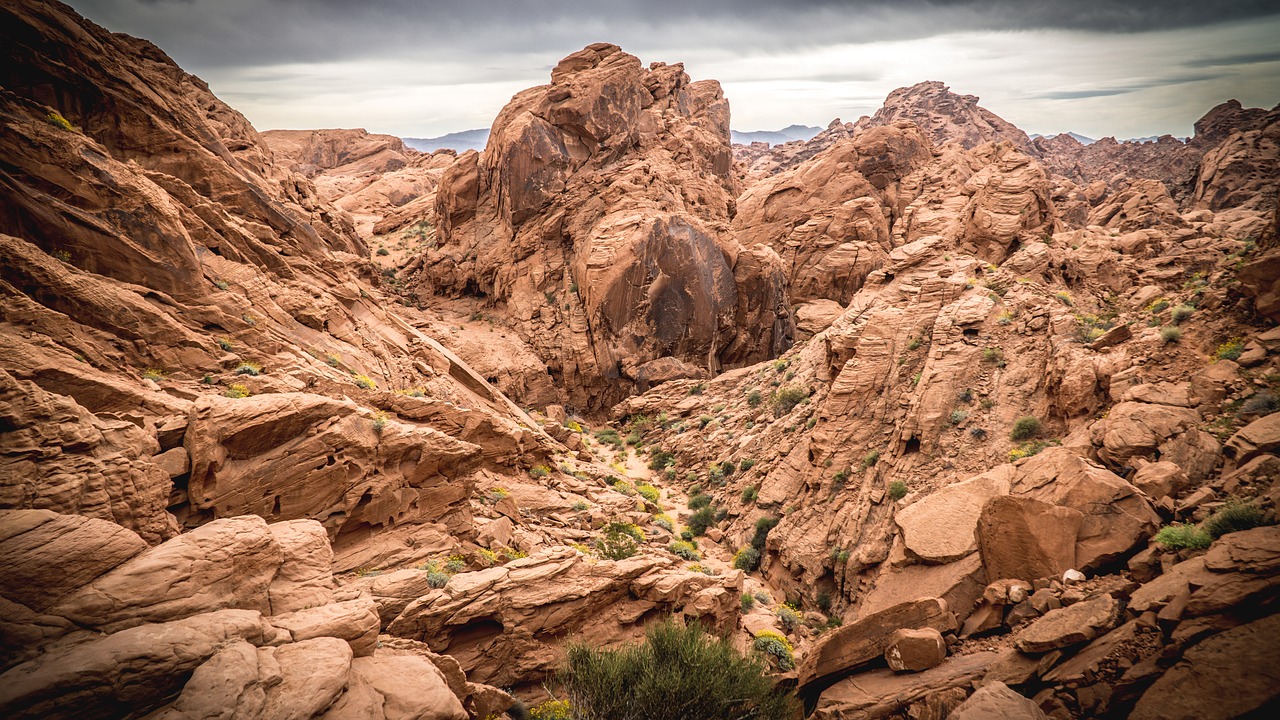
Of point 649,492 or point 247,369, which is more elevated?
point 247,369

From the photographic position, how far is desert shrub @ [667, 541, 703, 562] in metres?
20.0

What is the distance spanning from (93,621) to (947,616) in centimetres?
1275

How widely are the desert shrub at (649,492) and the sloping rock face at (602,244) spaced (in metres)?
11.8

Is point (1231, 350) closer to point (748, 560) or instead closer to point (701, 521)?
point (748, 560)

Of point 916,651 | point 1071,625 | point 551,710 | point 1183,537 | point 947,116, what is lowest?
point 551,710

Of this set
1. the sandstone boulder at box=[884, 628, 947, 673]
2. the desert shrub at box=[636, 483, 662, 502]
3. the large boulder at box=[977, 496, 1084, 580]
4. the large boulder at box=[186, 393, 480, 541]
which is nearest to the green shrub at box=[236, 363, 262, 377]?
the large boulder at box=[186, 393, 480, 541]

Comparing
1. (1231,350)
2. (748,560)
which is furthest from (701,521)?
(1231,350)

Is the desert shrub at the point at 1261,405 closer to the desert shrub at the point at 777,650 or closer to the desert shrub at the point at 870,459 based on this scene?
the desert shrub at the point at 870,459

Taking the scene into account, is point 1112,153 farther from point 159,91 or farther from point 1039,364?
point 159,91

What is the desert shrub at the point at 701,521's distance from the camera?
23984 millimetres

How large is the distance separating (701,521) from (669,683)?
15.2m

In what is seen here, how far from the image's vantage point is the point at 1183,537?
873 cm

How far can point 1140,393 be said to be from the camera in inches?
504

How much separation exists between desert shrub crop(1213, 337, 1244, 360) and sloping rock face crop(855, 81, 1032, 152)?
10861 cm
